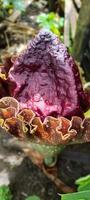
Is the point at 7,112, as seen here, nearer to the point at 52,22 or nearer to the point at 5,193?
the point at 5,193

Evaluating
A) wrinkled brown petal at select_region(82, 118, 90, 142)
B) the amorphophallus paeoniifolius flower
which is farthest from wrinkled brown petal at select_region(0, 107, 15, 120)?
wrinkled brown petal at select_region(82, 118, 90, 142)

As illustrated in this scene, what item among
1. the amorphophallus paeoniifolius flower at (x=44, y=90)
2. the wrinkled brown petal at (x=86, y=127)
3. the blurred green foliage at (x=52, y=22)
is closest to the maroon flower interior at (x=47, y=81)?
the amorphophallus paeoniifolius flower at (x=44, y=90)

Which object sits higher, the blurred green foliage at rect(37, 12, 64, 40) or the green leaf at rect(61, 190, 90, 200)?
the blurred green foliage at rect(37, 12, 64, 40)

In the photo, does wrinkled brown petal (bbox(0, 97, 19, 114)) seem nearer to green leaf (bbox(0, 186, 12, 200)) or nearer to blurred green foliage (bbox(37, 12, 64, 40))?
green leaf (bbox(0, 186, 12, 200))

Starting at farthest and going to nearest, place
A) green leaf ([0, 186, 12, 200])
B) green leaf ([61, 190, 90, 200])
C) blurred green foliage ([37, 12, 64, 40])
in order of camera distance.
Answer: blurred green foliage ([37, 12, 64, 40])
green leaf ([0, 186, 12, 200])
green leaf ([61, 190, 90, 200])

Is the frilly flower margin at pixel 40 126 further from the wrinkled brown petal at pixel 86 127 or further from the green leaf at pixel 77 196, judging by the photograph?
the green leaf at pixel 77 196

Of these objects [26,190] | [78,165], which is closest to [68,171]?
[78,165]

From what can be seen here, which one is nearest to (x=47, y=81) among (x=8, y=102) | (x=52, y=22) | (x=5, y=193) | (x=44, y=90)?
(x=44, y=90)

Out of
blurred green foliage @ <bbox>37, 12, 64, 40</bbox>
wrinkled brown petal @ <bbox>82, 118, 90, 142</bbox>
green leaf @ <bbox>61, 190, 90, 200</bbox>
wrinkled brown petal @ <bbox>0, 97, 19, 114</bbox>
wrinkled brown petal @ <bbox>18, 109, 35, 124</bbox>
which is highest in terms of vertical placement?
blurred green foliage @ <bbox>37, 12, 64, 40</bbox>
